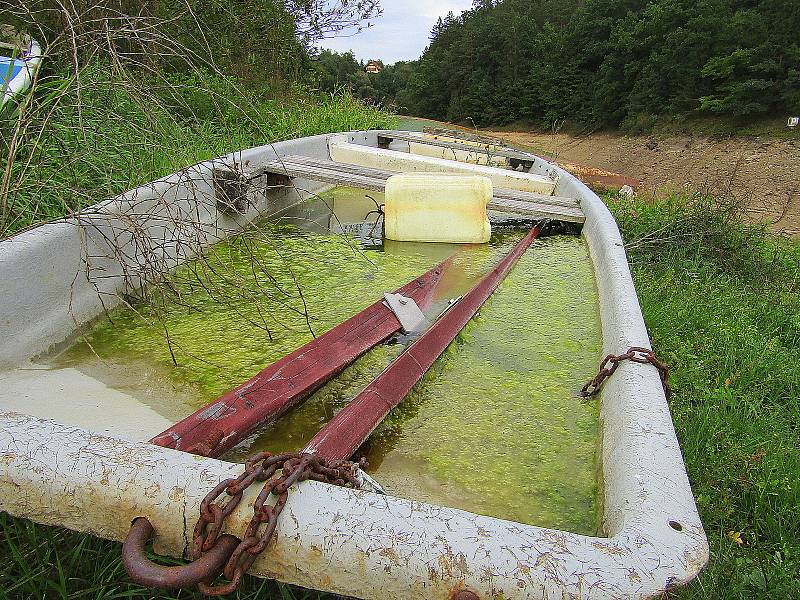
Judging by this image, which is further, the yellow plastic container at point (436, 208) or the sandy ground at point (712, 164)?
the sandy ground at point (712, 164)

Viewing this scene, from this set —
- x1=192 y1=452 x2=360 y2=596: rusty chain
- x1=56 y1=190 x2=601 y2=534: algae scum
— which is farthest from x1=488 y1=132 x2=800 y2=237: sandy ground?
x1=192 y1=452 x2=360 y2=596: rusty chain

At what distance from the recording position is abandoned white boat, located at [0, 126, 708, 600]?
0.93 m

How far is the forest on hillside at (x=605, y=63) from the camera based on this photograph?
17.8 meters

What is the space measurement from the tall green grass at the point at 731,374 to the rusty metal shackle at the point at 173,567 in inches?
39.0

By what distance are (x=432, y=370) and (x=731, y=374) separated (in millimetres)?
1309

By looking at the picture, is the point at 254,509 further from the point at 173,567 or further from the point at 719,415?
the point at 719,415

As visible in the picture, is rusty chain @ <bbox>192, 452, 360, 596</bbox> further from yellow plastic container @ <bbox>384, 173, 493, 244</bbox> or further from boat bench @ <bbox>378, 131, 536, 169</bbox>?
boat bench @ <bbox>378, 131, 536, 169</bbox>

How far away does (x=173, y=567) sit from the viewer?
2.90 ft

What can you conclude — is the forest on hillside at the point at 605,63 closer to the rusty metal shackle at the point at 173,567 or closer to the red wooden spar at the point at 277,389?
the red wooden spar at the point at 277,389

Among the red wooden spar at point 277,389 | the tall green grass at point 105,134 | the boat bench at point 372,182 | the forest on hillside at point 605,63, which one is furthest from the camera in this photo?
the forest on hillside at point 605,63

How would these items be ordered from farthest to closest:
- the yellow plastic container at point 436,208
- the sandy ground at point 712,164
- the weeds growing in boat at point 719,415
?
the sandy ground at point 712,164 < the yellow plastic container at point 436,208 < the weeds growing in boat at point 719,415

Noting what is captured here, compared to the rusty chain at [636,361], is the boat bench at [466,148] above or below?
below

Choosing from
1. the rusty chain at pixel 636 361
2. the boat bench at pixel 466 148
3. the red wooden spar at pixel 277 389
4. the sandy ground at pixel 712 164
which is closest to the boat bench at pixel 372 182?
the red wooden spar at pixel 277 389

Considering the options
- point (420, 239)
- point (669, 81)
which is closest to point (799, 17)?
point (669, 81)
